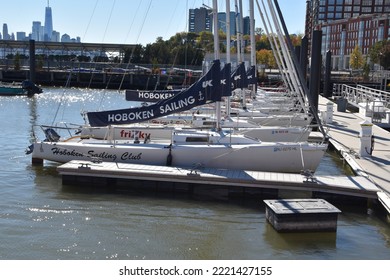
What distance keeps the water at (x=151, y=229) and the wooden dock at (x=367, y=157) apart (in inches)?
52.8

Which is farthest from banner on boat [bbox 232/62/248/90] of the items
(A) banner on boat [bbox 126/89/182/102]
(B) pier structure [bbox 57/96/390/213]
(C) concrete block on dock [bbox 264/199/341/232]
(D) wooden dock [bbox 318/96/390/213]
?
(C) concrete block on dock [bbox 264/199/341/232]

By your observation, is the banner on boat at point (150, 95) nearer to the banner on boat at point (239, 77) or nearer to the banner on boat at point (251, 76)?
the banner on boat at point (239, 77)

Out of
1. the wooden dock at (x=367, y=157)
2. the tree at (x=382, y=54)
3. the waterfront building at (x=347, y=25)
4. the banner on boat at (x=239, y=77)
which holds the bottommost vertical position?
the wooden dock at (x=367, y=157)

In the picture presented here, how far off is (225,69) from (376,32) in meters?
103

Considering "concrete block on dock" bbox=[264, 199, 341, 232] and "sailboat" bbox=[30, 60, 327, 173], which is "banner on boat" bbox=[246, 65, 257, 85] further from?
"concrete block on dock" bbox=[264, 199, 341, 232]

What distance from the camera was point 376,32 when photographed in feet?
374

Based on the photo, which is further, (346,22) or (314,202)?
(346,22)

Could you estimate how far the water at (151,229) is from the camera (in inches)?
510

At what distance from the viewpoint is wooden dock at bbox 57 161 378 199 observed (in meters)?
16.7

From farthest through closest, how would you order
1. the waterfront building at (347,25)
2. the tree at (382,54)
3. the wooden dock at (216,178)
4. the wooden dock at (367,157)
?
the waterfront building at (347,25), the tree at (382,54), the wooden dock at (367,157), the wooden dock at (216,178)

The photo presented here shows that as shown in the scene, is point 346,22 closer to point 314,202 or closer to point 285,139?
point 285,139

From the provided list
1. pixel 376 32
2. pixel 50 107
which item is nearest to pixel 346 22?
pixel 376 32

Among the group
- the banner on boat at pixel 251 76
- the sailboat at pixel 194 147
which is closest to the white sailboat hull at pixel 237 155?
the sailboat at pixel 194 147

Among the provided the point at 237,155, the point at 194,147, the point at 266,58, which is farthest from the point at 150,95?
the point at 266,58
